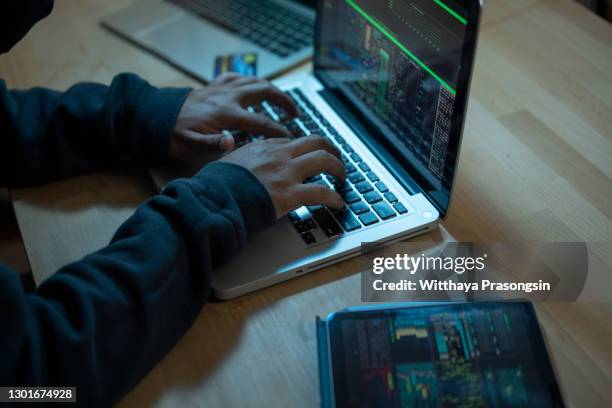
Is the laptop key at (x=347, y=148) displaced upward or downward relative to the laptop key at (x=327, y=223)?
upward

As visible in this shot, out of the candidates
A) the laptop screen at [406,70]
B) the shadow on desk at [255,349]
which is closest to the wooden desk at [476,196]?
the shadow on desk at [255,349]

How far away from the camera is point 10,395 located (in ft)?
1.98

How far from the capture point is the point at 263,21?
3.86 ft

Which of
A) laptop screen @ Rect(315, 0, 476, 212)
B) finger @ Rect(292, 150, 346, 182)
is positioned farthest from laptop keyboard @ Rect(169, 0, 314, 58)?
finger @ Rect(292, 150, 346, 182)

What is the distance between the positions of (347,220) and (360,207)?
27 millimetres

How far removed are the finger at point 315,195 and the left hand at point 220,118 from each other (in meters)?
0.14

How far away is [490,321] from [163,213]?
38 centimetres

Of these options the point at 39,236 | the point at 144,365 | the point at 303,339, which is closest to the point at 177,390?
the point at 144,365

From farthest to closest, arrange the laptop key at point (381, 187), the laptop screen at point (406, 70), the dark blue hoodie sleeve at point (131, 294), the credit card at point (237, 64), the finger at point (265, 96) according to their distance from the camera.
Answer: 1. the credit card at point (237, 64)
2. the finger at point (265, 96)
3. the laptop key at point (381, 187)
4. the laptop screen at point (406, 70)
5. the dark blue hoodie sleeve at point (131, 294)

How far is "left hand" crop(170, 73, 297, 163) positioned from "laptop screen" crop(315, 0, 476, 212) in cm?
11

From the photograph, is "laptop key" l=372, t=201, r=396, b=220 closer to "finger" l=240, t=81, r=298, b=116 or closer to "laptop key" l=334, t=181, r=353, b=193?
"laptop key" l=334, t=181, r=353, b=193

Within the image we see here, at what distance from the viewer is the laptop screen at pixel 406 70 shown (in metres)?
0.73

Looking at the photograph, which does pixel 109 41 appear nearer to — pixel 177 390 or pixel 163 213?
pixel 163 213

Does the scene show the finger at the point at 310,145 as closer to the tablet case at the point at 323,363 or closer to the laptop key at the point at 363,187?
the laptop key at the point at 363,187
